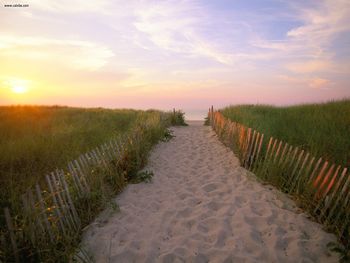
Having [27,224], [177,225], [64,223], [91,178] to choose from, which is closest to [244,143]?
[177,225]

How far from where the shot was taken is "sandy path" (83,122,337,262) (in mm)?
3543

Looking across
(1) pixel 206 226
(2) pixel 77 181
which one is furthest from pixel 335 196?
(2) pixel 77 181

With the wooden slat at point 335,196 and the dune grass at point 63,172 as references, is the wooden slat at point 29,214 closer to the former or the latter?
the dune grass at point 63,172

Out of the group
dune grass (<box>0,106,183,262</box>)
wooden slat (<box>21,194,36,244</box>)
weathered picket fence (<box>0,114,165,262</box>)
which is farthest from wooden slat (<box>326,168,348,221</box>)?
wooden slat (<box>21,194,36,244</box>)

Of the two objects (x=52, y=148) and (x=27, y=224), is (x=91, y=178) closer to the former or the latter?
(x=27, y=224)

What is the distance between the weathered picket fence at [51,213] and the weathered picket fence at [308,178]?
3334 millimetres

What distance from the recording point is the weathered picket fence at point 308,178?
3.93 m

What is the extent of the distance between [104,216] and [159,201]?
1.16 meters

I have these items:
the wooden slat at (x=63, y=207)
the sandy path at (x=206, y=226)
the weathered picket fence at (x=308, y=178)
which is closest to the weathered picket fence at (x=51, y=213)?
the wooden slat at (x=63, y=207)

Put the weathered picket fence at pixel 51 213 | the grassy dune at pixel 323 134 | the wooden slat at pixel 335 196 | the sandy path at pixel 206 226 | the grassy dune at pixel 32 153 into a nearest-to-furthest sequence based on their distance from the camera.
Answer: the weathered picket fence at pixel 51 213, the sandy path at pixel 206 226, the wooden slat at pixel 335 196, the grassy dune at pixel 32 153, the grassy dune at pixel 323 134

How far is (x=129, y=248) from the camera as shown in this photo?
365cm

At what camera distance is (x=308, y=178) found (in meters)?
4.96

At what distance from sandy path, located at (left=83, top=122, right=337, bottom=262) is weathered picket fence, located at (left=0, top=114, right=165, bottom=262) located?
16.8 inches

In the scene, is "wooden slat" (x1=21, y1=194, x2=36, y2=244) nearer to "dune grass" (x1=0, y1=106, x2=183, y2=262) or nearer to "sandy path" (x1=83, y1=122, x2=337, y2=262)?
"dune grass" (x1=0, y1=106, x2=183, y2=262)
